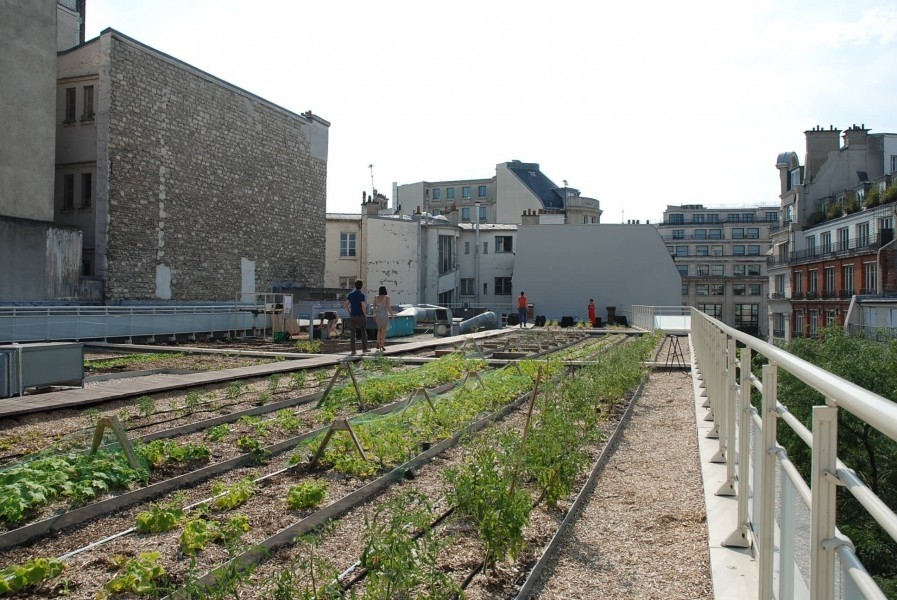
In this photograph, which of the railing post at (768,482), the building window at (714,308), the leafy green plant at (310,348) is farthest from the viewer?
the building window at (714,308)

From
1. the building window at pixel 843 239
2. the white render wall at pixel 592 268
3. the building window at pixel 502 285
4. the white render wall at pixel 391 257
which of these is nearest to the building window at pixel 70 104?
the white render wall at pixel 391 257

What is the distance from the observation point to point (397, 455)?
22.2 ft

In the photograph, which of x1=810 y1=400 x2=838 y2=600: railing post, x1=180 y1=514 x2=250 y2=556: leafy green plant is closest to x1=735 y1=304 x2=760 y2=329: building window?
x1=180 y1=514 x2=250 y2=556: leafy green plant

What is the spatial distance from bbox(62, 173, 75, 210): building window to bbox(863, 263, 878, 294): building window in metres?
43.6

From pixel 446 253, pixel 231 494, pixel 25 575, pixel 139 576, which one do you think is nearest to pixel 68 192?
pixel 231 494

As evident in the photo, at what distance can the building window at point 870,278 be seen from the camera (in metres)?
45.4

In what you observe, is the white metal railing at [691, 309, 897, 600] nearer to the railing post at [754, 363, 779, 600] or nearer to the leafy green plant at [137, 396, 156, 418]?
the railing post at [754, 363, 779, 600]

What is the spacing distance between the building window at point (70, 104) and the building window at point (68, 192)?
75.1 inches

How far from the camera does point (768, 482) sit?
10.7ft

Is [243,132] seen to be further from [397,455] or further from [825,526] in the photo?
[825,526]

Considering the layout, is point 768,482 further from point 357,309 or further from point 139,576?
point 357,309

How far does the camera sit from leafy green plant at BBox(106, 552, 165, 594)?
3.81 m

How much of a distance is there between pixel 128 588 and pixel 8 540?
1258 millimetres

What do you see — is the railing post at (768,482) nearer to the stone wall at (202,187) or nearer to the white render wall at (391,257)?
the stone wall at (202,187)
